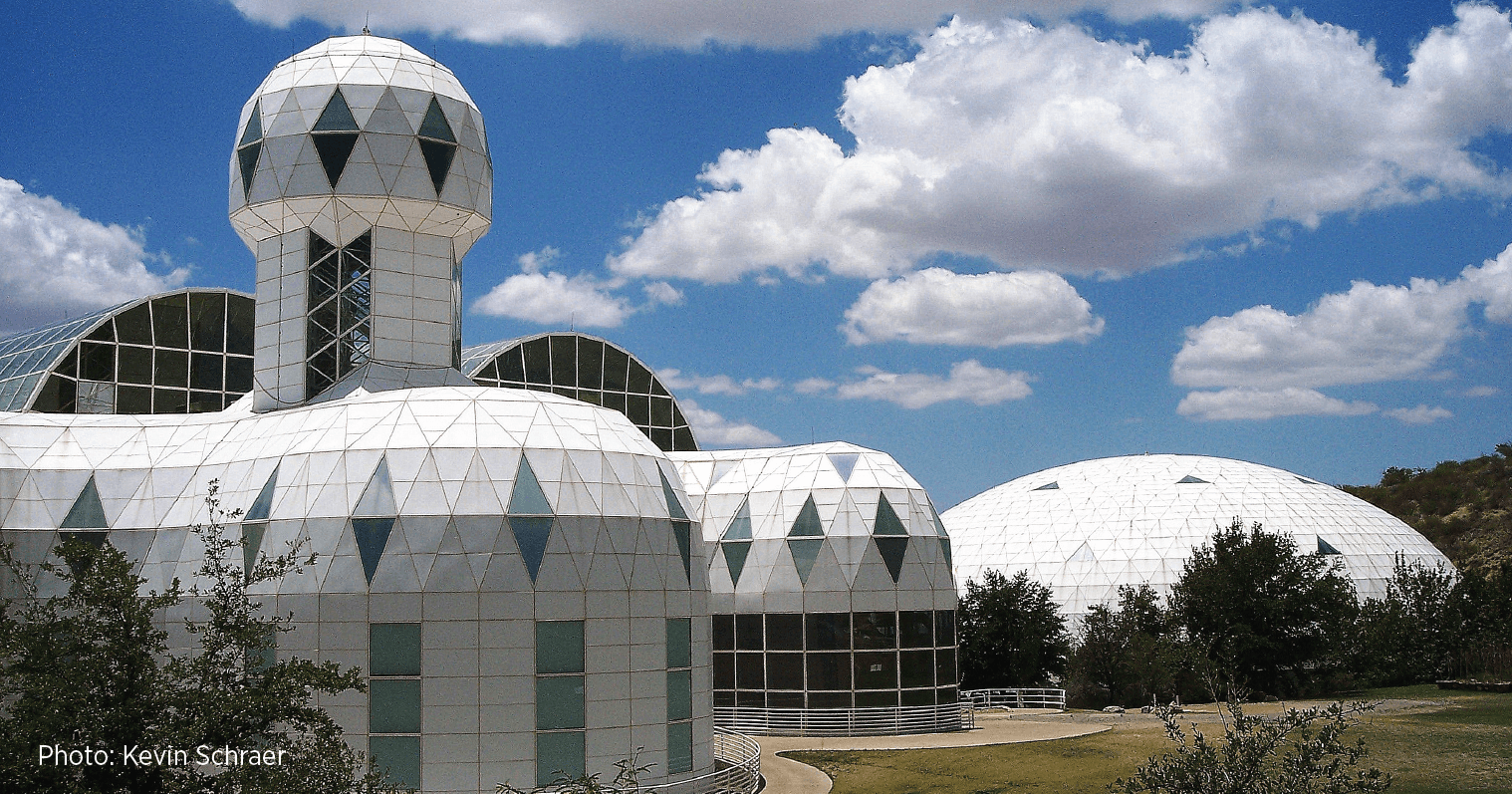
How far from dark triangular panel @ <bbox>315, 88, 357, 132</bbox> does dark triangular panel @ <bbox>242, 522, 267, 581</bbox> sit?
1190 centimetres

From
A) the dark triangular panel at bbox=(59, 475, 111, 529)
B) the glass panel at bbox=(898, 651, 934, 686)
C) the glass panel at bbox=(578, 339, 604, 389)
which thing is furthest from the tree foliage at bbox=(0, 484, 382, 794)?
the glass panel at bbox=(578, 339, 604, 389)

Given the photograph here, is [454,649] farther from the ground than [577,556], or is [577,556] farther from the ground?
[577,556]

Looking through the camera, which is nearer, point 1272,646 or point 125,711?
point 125,711

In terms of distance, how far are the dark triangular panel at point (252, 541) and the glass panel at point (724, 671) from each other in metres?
19.7

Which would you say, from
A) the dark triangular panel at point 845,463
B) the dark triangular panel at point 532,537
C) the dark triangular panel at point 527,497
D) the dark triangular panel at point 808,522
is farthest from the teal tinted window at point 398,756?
the dark triangular panel at point 845,463

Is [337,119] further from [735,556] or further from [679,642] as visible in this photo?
[735,556]

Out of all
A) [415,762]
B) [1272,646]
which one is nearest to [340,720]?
[415,762]

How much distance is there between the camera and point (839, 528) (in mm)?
40969

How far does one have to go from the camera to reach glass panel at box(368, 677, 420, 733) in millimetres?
24375

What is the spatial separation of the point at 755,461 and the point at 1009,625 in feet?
49.3

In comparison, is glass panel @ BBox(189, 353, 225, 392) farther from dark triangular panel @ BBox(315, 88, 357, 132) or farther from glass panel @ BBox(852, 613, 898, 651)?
glass panel @ BBox(852, 613, 898, 651)

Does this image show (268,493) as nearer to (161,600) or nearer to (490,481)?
(490,481)

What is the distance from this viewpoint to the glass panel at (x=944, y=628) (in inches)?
1626

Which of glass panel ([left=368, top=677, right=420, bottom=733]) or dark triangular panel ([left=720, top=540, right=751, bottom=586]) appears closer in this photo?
glass panel ([left=368, top=677, right=420, bottom=733])
